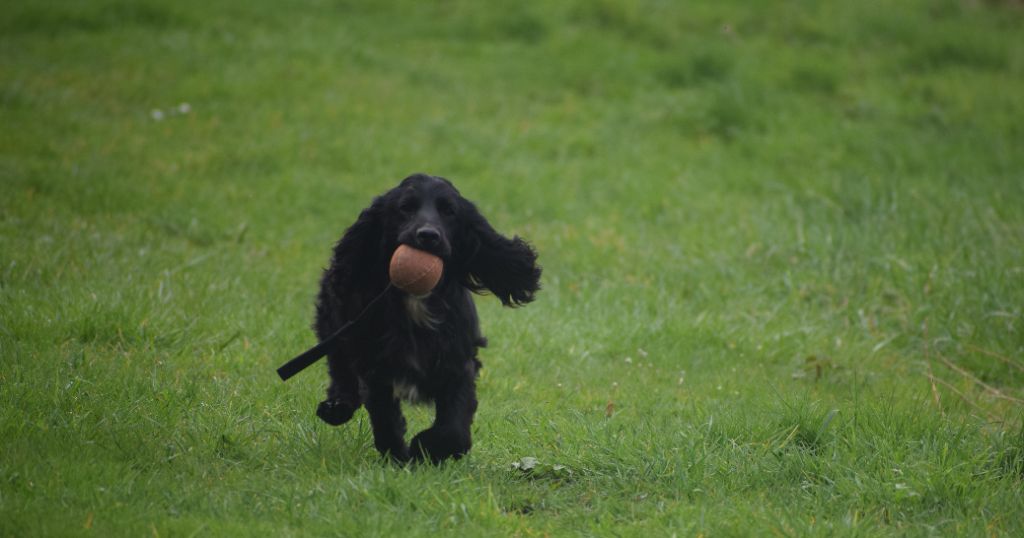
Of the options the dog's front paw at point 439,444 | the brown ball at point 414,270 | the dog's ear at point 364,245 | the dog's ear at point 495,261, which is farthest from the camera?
the dog's ear at point 495,261

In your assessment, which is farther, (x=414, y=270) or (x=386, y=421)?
(x=386, y=421)

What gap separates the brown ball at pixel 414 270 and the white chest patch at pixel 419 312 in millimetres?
199

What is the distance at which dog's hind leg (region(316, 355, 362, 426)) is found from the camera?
4.48 meters

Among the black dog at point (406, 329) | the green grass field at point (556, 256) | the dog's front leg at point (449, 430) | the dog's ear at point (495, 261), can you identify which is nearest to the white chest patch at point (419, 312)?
the black dog at point (406, 329)

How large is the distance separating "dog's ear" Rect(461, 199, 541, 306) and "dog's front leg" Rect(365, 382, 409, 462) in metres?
0.64

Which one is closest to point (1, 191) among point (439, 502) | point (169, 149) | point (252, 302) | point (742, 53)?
point (169, 149)

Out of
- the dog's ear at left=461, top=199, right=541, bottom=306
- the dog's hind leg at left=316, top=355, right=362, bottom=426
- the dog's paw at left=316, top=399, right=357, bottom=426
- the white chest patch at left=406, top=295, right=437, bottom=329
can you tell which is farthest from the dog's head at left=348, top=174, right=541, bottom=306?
the dog's paw at left=316, top=399, right=357, bottom=426

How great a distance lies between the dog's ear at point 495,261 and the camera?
4844 millimetres

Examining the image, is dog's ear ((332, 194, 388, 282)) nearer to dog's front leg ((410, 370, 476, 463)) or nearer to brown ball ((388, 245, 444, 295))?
brown ball ((388, 245, 444, 295))

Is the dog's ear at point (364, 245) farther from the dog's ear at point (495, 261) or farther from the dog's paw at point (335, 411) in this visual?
the dog's paw at point (335, 411)

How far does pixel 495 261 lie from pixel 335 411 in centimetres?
96

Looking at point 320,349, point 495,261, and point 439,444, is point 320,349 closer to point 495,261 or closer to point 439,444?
point 439,444

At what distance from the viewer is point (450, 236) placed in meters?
4.66

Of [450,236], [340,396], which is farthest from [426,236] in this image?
[340,396]
